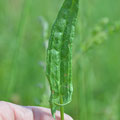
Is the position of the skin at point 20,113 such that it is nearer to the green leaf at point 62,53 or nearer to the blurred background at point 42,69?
the green leaf at point 62,53

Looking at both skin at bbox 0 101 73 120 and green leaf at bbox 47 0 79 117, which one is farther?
skin at bbox 0 101 73 120

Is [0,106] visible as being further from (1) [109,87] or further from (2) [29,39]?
(2) [29,39]

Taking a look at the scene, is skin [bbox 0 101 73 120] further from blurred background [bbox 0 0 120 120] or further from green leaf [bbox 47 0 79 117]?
blurred background [bbox 0 0 120 120]

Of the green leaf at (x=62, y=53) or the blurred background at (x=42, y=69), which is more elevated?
the green leaf at (x=62, y=53)

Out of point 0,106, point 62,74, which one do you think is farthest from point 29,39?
point 62,74

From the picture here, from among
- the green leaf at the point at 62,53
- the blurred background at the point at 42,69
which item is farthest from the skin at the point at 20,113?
the blurred background at the point at 42,69

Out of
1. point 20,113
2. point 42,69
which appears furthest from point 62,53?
point 42,69

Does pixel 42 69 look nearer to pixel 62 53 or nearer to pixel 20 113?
pixel 20 113

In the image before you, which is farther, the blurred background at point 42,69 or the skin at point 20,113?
the blurred background at point 42,69

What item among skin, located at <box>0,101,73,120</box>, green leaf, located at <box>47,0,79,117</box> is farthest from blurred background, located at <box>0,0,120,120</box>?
green leaf, located at <box>47,0,79,117</box>
